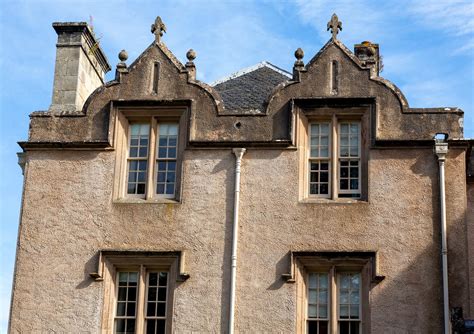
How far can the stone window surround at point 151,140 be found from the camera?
17656 millimetres

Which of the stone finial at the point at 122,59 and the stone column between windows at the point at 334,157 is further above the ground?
the stone finial at the point at 122,59

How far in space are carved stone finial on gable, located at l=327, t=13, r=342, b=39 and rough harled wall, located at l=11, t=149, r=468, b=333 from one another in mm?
2592

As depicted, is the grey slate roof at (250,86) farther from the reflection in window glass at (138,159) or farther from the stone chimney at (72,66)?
the stone chimney at (72,66)

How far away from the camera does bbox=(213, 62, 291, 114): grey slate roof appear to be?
19547mm

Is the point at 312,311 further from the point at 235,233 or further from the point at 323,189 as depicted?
the point at 323,189

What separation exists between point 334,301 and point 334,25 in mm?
5391

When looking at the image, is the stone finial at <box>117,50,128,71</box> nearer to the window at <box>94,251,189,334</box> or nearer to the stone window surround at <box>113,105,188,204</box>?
the stone window surround at <box>113,105,188,204</box>

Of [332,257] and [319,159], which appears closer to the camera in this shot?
[332,257]

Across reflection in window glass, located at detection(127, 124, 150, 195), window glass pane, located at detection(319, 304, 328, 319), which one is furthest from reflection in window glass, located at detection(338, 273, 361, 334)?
reflection in window glass, located at detection(127, 124, 150, 195)

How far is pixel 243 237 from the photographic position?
55.9ft

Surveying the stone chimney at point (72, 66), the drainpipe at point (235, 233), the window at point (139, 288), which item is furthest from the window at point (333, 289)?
the stone chimney at point (72, 66)

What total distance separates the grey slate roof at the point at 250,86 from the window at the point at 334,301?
3.73 m

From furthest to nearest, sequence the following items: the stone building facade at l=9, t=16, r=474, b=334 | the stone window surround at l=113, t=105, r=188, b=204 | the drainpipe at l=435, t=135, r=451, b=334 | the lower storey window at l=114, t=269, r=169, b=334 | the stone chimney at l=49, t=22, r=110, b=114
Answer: the stone chimney at l=49, t=22, r=110, b=114 < the stone window surround at l=113, t=105, r=188, b=204 < the lower storey window at l=114, t=269, r=169, b=334 < the stone building facade at l=9, t=16, r=474, b=334 < the drainpipe at l=435, t=135, r=451, b=334

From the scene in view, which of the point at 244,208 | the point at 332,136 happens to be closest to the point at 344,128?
the point at 332,136
